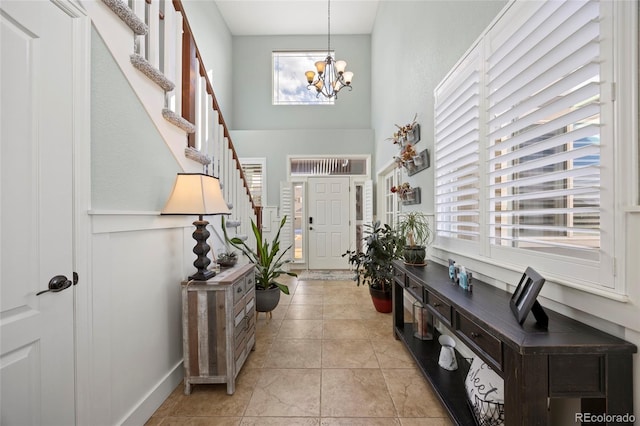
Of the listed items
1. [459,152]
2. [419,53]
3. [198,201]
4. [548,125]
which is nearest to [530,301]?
[548,125]

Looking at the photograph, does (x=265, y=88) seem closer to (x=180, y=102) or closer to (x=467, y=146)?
(x=180, y=102)

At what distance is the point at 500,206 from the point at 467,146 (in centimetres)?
50

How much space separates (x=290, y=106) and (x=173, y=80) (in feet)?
12.9

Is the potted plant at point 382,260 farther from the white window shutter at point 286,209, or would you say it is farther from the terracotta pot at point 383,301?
the white window shutter at point 286,209

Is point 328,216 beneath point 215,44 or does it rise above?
beneath

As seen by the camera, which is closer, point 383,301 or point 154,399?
point 154,399

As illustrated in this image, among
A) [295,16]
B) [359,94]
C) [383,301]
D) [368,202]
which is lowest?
[383,301]

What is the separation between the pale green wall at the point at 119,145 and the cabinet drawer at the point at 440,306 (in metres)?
1.78

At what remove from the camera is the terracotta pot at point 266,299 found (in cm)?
281

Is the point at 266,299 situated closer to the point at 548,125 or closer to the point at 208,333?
the point at 208,333

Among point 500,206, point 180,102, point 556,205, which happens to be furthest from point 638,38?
point 180,102

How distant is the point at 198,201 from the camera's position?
164 cm

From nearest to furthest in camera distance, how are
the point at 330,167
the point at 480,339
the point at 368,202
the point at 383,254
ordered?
the point at 480,339 < the point at 383,254 < the point at 368,202 < the point at 330,167

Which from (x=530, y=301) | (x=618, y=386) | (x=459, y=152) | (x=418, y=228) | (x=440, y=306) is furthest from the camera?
(x=418, y=228)
